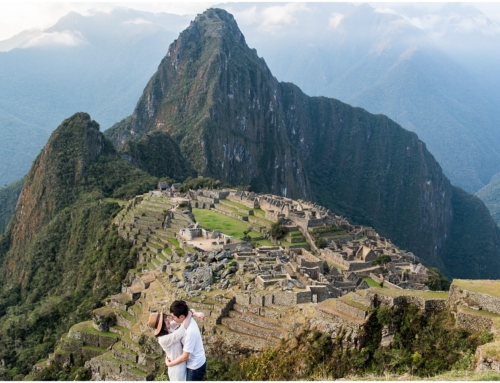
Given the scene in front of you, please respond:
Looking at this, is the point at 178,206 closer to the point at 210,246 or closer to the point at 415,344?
the point at 210,246

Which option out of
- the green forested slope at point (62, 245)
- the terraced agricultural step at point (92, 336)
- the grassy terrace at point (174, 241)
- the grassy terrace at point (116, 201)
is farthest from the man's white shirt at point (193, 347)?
the grassy terrace at point (116, 201)

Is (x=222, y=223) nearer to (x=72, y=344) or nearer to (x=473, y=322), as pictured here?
(x=72, y=344)

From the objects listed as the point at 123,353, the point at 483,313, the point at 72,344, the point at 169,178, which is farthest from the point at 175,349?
the point at 169,178

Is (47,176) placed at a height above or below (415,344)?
above

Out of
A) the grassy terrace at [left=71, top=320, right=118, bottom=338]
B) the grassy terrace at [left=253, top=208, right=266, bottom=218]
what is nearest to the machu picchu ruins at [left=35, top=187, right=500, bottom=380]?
the grassy terrace at [left=71, top=320, right=118, bottom=338]

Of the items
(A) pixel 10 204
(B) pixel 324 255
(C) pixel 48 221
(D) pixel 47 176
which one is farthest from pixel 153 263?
(A) pixel 10 204

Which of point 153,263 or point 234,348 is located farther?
point 153,263

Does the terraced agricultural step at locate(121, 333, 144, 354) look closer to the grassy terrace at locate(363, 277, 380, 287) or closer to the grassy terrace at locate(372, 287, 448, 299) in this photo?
the grassy terrace at locate(372, 287, 448, 299)
